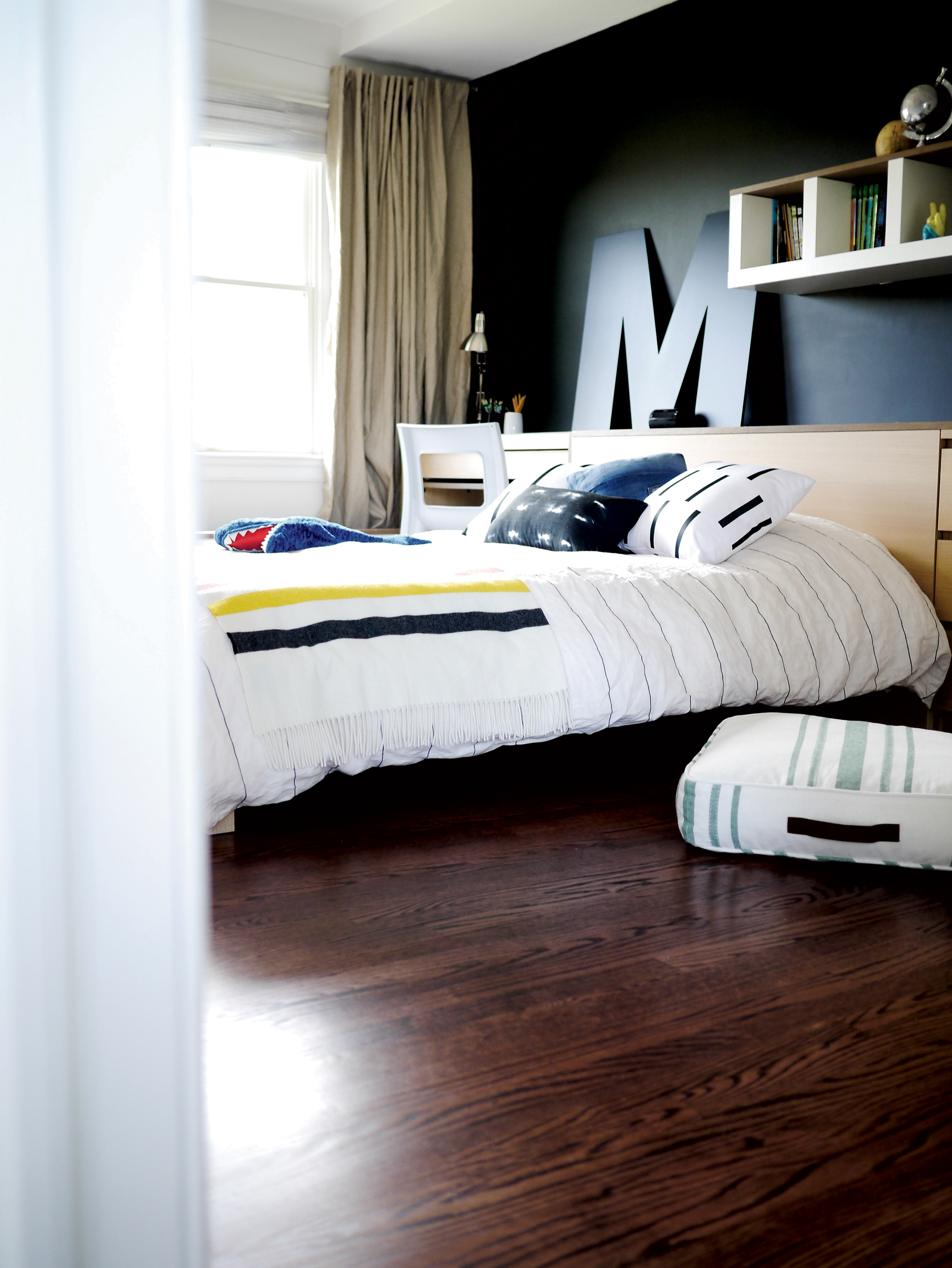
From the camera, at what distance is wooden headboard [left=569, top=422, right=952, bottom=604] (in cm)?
314

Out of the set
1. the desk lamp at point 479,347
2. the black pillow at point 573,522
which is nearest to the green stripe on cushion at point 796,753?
the black pillow at point 573,522

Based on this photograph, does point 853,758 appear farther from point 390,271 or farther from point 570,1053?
point 390,271

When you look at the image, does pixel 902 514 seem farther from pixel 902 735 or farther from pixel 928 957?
pixel 928 957

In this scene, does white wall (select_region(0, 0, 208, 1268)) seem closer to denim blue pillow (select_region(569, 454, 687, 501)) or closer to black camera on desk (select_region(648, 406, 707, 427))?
denim blue pillow (select_region(569, 454, 687, 501))

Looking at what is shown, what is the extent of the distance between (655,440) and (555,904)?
2629 millimetres

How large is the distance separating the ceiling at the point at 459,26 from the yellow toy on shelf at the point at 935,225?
1.70 m

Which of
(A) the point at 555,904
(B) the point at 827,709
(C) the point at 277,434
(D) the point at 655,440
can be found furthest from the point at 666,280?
(A) the point at 555,904

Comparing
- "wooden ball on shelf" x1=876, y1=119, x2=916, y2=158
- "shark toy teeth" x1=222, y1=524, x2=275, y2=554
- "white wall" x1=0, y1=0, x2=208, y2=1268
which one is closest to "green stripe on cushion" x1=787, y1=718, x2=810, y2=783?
"shark toy teeth" x1=222, y1=524, x2=275, y2=554

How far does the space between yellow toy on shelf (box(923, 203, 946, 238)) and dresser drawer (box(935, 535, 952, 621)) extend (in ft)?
3.35

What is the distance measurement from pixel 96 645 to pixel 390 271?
531 cm

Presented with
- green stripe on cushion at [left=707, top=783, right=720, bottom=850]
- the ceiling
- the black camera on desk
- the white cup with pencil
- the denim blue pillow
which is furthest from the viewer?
the white cup with pencil

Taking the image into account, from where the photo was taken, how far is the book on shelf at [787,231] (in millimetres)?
3947

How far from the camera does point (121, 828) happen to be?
12.2 inches

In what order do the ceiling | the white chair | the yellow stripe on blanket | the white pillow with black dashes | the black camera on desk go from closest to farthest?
1. the yellow stripe on blanket
2. the white pillow with black dashes
3. the white chair
4. the black camera on desk
5. the ceiling
